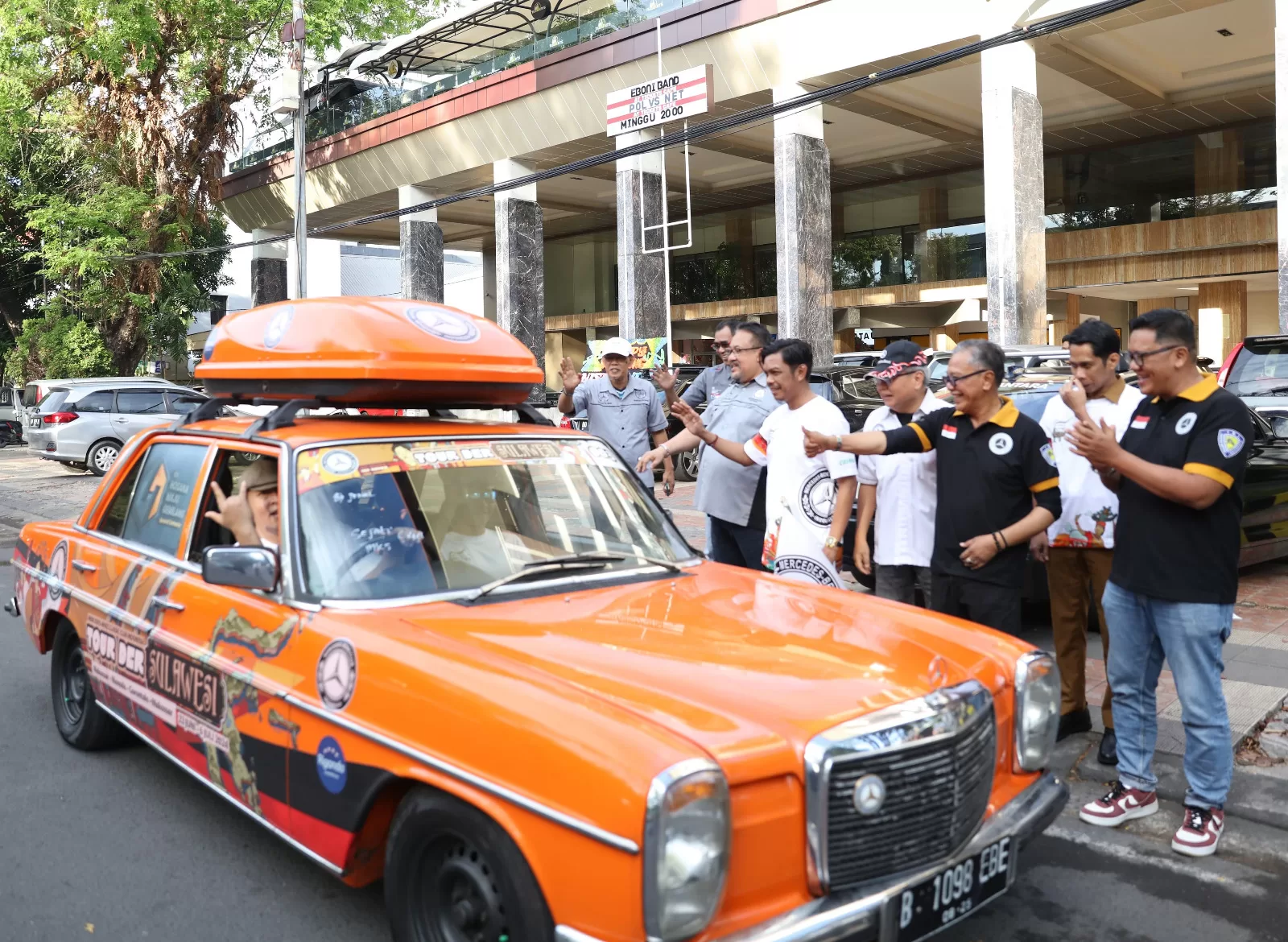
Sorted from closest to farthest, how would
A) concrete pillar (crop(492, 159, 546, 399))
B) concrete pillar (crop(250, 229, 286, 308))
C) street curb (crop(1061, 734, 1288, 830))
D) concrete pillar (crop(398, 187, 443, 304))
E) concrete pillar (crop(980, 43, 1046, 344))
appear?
1. street curb (crop(1061, 734, 1288, 830))
2. concrete pillar (crop(980, 43, 1046, 344))
3. concrete pillar (crop(492, 159, 546, 399))
4. concrete pillar (crop(398, 187, 443, 304))
5. concrete pillar (crop(250, 229, 286, 308))

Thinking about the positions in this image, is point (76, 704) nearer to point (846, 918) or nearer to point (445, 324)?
point (445, 324)

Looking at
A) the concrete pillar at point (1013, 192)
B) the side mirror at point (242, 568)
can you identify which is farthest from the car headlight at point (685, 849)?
the concrete pillar at point (1013, 192)

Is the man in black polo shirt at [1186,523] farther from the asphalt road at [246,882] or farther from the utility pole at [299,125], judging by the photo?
the utility pole at [299,125]

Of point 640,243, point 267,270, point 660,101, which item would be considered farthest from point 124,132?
point 660,101

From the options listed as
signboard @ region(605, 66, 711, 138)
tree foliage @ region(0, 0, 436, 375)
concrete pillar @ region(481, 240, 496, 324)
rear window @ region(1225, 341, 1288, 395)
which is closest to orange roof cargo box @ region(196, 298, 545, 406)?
rear window @ region(1225, 341, 1288, 395)

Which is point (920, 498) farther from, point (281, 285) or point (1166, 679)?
point (281, 285)

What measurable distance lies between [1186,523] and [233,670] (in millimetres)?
3211

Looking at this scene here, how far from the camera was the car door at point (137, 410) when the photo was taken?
20062mm

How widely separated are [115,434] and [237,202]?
1659cm

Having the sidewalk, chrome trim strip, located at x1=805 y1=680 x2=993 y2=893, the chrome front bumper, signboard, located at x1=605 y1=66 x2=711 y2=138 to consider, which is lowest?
the sidewalk

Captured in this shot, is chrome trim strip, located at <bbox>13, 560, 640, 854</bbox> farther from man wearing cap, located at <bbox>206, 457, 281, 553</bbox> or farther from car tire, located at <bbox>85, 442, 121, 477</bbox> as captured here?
car tire, located at <bbox>85, 442, 121, 477</bbox>

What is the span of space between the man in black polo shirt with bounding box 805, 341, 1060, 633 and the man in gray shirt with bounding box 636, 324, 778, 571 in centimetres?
122

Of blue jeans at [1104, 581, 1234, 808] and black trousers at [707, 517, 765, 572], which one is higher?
black trousers at [707, 517, 765, 572]

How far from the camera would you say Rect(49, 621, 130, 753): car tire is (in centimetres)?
494
